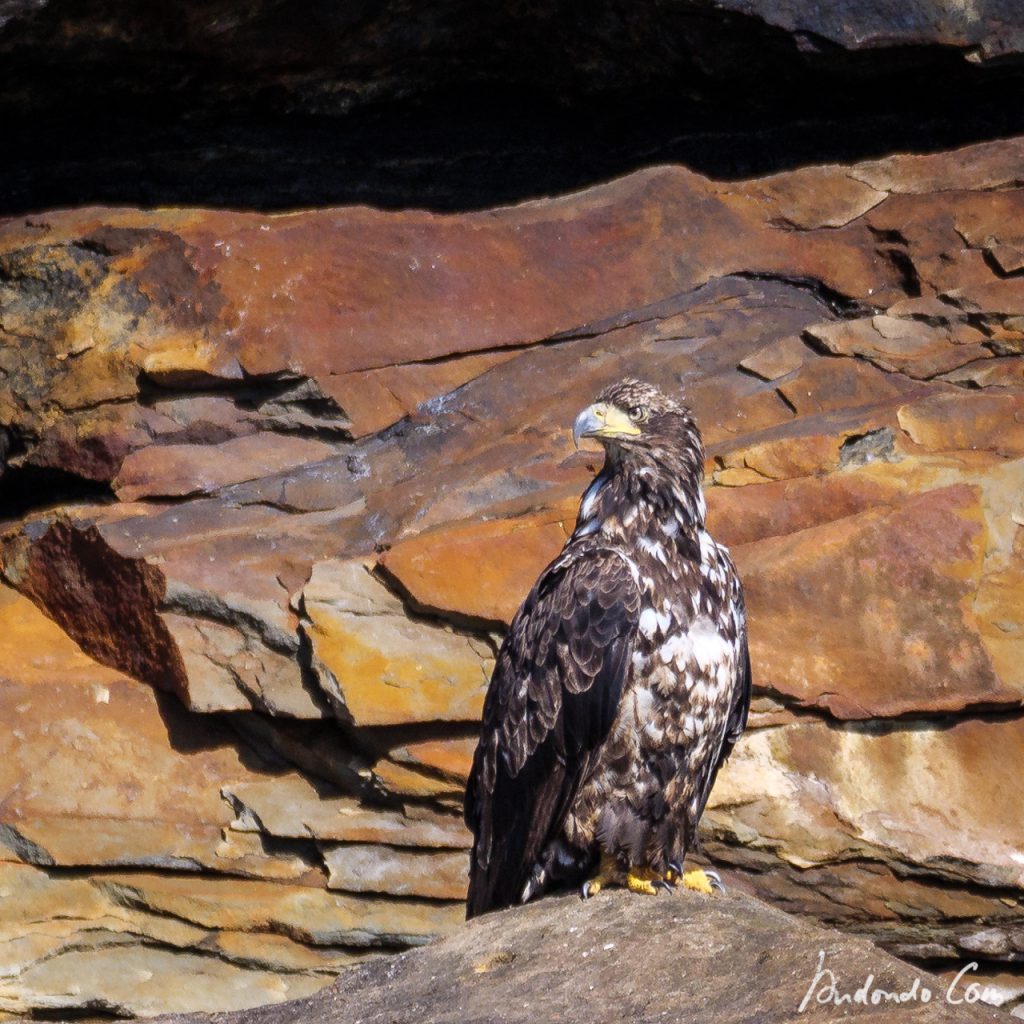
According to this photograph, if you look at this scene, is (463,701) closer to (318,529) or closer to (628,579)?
(318,529)

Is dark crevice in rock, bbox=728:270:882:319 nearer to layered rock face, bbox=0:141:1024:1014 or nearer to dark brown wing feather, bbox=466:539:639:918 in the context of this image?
layered rock face, bbox=0:141:1024:1014

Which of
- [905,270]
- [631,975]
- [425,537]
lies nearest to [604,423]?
[631,975]

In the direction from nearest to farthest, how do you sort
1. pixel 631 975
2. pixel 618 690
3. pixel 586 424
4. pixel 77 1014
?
pixel 631 975, pixel 618 690, pixel 586 424, pixel 77 1014

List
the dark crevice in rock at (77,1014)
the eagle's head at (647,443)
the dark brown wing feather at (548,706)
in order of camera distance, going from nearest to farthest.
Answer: the dark brown wing feather at (548,706) → the eagle's head at (647,443) → the dark crevice in rock at (77,1014)

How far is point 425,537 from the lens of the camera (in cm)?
739

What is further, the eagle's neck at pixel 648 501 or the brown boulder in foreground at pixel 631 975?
the eagle's neck at pixel 648 501

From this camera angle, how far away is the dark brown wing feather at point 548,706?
497 centimetres

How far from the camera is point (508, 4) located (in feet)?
28.6

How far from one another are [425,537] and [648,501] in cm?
230

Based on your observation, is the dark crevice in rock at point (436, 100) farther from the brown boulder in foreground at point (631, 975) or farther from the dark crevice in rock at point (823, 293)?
the brown boulder in foreground at point (631, 975)

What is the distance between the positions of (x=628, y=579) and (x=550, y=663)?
1.29 feet

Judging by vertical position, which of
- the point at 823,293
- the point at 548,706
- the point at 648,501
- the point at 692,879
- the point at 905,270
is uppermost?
the point at 905,270

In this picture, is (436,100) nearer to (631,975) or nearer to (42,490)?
(42,490)

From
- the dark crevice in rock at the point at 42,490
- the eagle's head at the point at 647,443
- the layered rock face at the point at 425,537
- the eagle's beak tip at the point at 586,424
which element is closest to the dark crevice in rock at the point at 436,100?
the layered rock face at the point at 425,537
